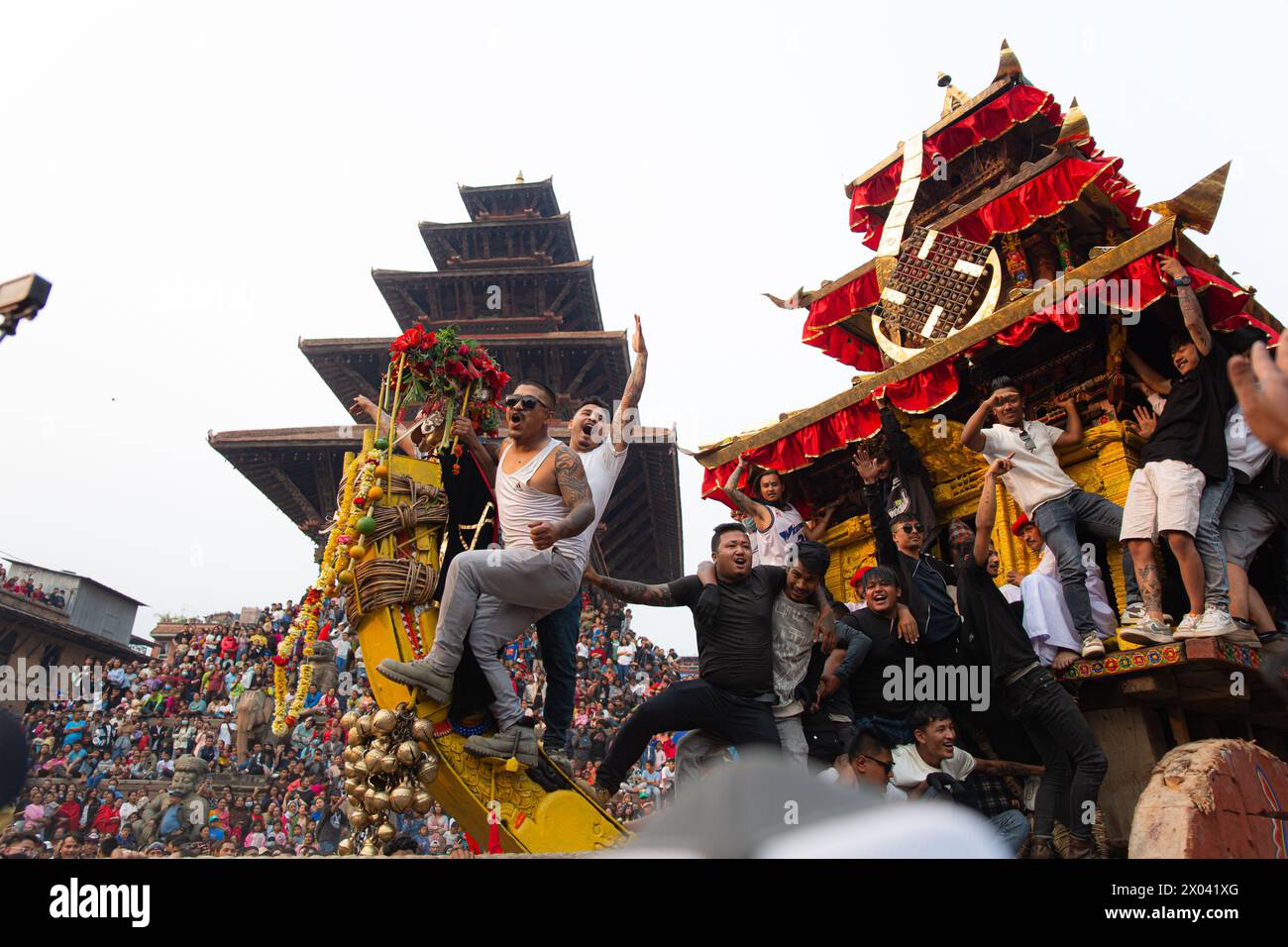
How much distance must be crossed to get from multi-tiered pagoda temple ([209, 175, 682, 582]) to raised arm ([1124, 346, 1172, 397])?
1442cm

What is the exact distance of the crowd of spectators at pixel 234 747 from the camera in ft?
41.7

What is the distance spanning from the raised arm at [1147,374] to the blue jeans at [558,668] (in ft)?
14.7

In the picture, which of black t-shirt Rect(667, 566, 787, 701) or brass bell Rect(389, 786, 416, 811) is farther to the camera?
black t-shirt Rect(667, 566, 787, 701)

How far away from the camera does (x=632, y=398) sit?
4805 mm

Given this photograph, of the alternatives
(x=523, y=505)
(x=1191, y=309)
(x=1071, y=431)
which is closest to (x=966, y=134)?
(x=1071, y=431)

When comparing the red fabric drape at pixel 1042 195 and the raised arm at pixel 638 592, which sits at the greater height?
the red fabric drape at pixel 1042 195

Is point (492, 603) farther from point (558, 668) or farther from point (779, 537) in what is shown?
point (779, 537)

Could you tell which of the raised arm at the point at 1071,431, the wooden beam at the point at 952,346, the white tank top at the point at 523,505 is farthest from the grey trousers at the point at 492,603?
the raised arm at the point at 1071,431

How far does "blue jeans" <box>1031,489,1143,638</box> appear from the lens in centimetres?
538

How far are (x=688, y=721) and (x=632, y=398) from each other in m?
1.77

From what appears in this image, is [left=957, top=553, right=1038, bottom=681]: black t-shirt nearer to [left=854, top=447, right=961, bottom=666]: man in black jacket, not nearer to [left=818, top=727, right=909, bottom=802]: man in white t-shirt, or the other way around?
[left=854, top=447, right=961, bottom=666]: man in black jacket

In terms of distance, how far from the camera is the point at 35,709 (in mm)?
18453

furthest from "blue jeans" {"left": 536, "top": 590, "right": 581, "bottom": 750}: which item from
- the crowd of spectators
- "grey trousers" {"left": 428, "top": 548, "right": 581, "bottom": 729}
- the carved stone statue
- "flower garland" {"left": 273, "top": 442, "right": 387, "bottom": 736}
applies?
the carved stone statue

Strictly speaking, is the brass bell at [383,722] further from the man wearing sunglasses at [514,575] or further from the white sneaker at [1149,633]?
the white sneaker at [1149,633]
